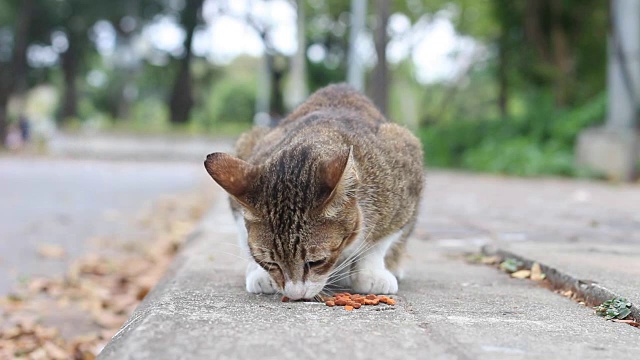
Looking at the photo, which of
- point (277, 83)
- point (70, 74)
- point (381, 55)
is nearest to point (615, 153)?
point (381, 55)

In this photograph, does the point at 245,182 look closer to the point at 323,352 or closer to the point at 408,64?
the point at 323,352

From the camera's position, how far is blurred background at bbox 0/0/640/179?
50.9ft

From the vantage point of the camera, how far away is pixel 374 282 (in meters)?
3.04

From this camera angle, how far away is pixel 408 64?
39.6 metres

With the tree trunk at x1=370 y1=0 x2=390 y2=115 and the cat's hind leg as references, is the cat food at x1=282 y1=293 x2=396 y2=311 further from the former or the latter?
the tree trunk at x1=370 y1=0 x2=390 y2=115

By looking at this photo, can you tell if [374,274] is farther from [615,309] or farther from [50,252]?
[50,252]

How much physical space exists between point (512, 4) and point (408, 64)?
64.5ft

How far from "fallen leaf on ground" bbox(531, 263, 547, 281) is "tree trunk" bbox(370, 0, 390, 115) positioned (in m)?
13.5

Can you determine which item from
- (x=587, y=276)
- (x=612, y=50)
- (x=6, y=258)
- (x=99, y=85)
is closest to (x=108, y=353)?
(x=587, y=276)

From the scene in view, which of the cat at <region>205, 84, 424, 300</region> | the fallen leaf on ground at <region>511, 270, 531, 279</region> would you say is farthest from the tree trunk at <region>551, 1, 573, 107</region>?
the cat at <region>205, 84, 424, 300</region>

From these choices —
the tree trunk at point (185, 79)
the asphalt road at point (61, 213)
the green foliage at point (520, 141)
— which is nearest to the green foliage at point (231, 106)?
the tree trunk at point (185, 79)

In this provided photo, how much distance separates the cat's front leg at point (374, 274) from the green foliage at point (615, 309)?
32.2 inches

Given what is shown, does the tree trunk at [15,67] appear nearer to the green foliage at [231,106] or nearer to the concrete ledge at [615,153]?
the green foliage at [231,106]

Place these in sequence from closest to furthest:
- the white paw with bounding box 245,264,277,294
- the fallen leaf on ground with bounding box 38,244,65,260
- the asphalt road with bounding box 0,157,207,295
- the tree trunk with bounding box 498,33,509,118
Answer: the white paw with bounding box 245,264,277,294 → the asphalt road with bounding box 0,157,207,295 → the fallen leaf on ground with bounding box 38,244,65,260 → the tree trunk with bounding box 498,33,509,118
